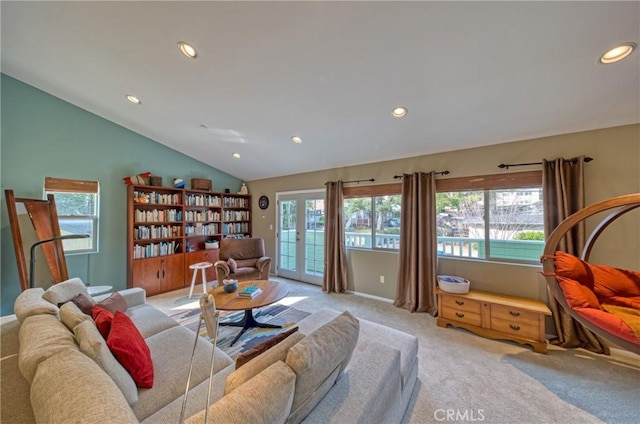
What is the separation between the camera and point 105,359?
1107mm

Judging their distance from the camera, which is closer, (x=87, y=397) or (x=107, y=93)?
(x=87, y=397)

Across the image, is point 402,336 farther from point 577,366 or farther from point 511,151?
point 511,151

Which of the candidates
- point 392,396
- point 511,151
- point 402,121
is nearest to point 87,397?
point 392,396

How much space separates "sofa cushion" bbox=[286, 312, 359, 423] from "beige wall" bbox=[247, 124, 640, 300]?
271 cm

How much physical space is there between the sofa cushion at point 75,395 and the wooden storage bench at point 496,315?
3116 millimetres

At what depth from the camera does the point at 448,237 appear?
11.3ft

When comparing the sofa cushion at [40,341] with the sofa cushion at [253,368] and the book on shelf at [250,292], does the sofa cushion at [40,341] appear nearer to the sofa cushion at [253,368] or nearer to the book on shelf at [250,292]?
the sofa cushion at [253,368]

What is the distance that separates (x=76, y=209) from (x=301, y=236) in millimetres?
3641

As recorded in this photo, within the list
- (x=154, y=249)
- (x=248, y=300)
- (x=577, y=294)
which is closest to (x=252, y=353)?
(x=248, y=300)

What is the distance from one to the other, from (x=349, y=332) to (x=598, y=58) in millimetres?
2676

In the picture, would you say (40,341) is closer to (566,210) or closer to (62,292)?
(62,292)

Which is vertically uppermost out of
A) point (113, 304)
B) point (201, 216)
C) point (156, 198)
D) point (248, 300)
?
point (156, 198)

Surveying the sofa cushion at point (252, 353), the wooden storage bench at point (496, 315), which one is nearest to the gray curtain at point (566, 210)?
the wooden storage bench at point (496, 315)

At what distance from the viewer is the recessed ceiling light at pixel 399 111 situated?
2.57 meters
